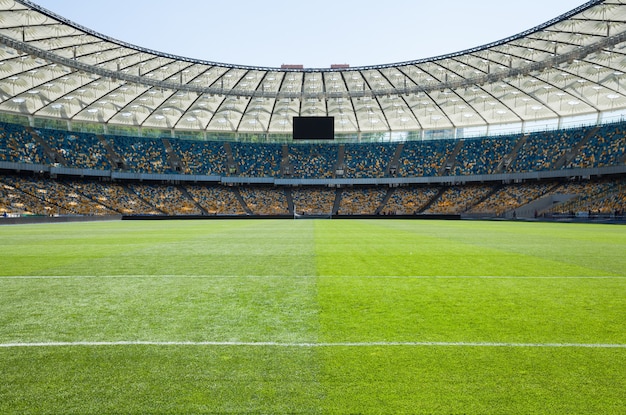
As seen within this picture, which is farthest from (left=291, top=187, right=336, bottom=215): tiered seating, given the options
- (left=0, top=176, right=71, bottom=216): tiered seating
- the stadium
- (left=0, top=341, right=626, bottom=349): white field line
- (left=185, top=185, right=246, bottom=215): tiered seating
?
(left=0, top=341, right=626, bottom=349): white field line

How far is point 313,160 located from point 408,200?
18742 mm

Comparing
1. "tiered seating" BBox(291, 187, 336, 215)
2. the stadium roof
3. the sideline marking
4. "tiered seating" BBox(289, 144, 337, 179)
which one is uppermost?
the stadium roof

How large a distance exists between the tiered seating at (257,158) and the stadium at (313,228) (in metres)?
0.42

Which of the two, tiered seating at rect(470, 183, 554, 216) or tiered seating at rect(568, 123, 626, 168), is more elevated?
tiered seating at rect(568, 123, 626, 168)

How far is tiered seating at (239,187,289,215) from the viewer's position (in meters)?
70.6

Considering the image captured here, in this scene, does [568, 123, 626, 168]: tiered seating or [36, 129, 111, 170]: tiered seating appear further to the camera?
[36, 129, 111, 170]: tiered seating

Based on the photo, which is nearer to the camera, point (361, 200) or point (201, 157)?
point (361, 200)

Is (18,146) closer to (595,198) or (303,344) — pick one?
(303,344)

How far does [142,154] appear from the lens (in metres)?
71.8

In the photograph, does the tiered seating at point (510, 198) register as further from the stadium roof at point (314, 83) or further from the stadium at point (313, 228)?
the stadium roof at point (314, 83)

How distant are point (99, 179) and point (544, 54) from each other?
196ft

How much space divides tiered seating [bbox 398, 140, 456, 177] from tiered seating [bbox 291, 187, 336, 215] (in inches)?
498

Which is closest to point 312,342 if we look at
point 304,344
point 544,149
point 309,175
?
point 304,344

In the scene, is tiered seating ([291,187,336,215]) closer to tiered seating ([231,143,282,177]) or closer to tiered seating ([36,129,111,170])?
tiered seating ([231,143,282,177])
